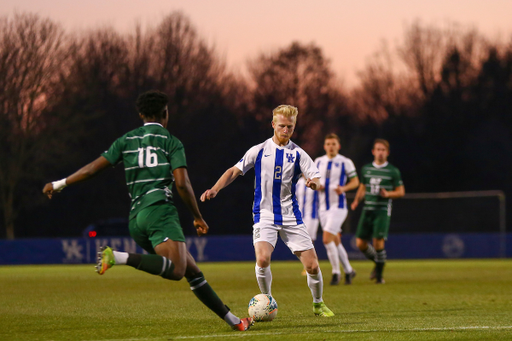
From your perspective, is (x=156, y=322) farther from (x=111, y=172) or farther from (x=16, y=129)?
(x=111, y=172)

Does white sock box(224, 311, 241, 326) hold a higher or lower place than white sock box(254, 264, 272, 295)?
lower

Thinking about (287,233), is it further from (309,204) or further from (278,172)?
(309,204)

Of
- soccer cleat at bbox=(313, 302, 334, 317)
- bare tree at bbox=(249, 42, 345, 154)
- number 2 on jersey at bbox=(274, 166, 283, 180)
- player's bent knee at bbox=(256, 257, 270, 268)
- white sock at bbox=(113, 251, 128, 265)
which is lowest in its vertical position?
soccer cleat at bbox=(313, 302, 334, 317)

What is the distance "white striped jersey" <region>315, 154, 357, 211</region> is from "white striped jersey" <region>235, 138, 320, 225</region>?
232 inches

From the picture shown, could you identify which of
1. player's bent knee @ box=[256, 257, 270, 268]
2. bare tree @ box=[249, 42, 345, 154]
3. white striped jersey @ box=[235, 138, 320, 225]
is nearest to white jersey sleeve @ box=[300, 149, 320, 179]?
white striped jersey @ box=[235, 138, 320, 225]

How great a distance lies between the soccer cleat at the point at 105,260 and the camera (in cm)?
563

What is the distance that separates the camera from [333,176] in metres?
14.2

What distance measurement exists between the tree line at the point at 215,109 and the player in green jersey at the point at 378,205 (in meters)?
19.4

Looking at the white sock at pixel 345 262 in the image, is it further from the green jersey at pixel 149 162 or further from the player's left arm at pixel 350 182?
the green jersey at pixel 149 162

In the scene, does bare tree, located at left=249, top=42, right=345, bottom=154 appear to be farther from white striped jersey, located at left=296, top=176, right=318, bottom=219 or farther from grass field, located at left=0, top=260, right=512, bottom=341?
grass field, located at left=0, top=260, right=512, bottom=341

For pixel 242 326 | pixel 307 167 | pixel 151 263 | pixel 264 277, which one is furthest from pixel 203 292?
pixel 307 167

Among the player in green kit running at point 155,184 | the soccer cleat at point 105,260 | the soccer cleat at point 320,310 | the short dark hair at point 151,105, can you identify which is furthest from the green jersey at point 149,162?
the soccer cleat at point 320,310

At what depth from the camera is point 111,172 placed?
1390 inches

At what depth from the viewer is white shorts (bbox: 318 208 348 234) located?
46.1ft
